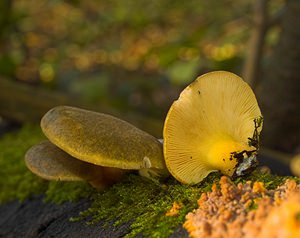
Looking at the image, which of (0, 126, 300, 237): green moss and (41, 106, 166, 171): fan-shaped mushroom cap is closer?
(0, 126, 300, 237): green moss

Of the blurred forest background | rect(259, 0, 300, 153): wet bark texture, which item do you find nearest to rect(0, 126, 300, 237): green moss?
the blurred forest background

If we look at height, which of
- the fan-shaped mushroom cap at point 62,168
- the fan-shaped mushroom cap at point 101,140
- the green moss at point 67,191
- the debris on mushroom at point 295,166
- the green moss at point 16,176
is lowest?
the debris on mushroom at point 295,166

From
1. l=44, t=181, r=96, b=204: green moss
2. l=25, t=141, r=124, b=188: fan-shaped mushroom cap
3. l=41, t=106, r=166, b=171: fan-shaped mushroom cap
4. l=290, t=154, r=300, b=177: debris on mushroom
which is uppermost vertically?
l=41, t=106, r=166, b=171: fan-shaped mushroom cap

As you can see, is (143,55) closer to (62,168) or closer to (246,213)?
(62,168)

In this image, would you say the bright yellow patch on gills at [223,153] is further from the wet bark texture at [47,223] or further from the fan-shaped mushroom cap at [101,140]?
the wet bark texture at [47,223]

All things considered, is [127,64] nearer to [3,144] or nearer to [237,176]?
[3,144]

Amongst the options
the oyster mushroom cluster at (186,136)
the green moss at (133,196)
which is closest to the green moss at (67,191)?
the green moss at (133,196)

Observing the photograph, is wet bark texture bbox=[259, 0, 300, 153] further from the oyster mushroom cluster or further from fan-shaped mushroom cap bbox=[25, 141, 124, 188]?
fan-shaped mushroom cap bbox=[25, 141, 124, 188]
